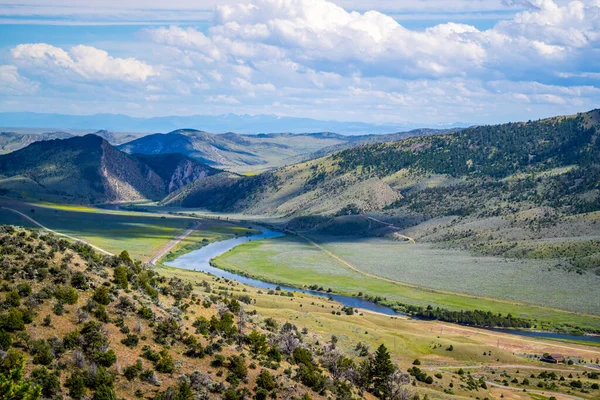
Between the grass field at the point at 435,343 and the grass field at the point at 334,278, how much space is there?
15.4 metres

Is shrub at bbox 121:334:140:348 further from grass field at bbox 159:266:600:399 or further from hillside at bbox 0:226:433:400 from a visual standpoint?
grass field at bbox 159:266:600:399

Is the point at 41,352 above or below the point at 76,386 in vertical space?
above

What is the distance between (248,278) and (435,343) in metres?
56.4

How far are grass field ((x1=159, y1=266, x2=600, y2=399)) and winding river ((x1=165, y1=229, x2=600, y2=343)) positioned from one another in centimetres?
620

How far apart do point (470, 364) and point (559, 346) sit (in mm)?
19074

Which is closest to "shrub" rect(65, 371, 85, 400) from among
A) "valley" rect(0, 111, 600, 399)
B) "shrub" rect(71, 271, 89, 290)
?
"valley" rect(0, 111, 600, 399)

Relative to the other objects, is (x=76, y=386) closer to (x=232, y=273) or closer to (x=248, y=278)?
(x=248, y=278)

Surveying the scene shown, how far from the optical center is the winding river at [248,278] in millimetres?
89938

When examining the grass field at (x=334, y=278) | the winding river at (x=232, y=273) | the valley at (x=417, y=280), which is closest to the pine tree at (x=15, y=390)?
the valley at (x=417, y=280)

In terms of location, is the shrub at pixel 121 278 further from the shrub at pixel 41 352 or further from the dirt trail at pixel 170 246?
the dirt trail at pixel 170 246

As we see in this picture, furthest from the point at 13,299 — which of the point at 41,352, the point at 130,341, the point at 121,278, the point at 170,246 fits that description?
the point at 170,246

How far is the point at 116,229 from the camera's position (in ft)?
562

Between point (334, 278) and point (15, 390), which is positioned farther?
point (334, 278)

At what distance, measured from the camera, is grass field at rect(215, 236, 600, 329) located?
102 metres
